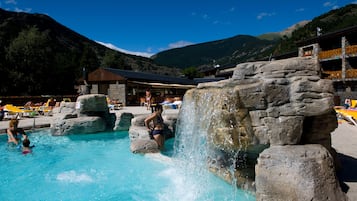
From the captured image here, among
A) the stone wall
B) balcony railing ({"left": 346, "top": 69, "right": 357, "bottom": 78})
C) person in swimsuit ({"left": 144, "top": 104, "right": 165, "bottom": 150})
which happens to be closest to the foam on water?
person in swimsuit ({"left": 144, "top": 104, "right": 165, "bottom": 150})

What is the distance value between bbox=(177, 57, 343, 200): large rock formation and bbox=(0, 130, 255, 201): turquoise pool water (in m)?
0.85

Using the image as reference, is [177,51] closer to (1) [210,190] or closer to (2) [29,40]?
(2) [29,40]

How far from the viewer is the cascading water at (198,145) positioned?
466 centimetres

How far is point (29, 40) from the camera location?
3241 centimetres

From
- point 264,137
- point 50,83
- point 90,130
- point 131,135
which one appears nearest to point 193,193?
point 264,137

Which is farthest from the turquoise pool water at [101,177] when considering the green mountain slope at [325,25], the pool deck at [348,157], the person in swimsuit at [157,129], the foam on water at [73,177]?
the green mountain slope at [325,25]

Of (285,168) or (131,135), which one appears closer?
(285,168)

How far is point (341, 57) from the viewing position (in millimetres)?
25469

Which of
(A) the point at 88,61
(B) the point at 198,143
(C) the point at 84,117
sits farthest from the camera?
(A) the point at 88,61

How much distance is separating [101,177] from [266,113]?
425 cm

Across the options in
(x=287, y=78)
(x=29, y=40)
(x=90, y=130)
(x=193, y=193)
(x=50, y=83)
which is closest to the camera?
(x=287, y=78)

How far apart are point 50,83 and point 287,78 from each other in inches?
1460

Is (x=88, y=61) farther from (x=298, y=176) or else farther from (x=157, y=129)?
(x=298, y=176)

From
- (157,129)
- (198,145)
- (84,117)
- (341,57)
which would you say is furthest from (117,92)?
(341,57)
